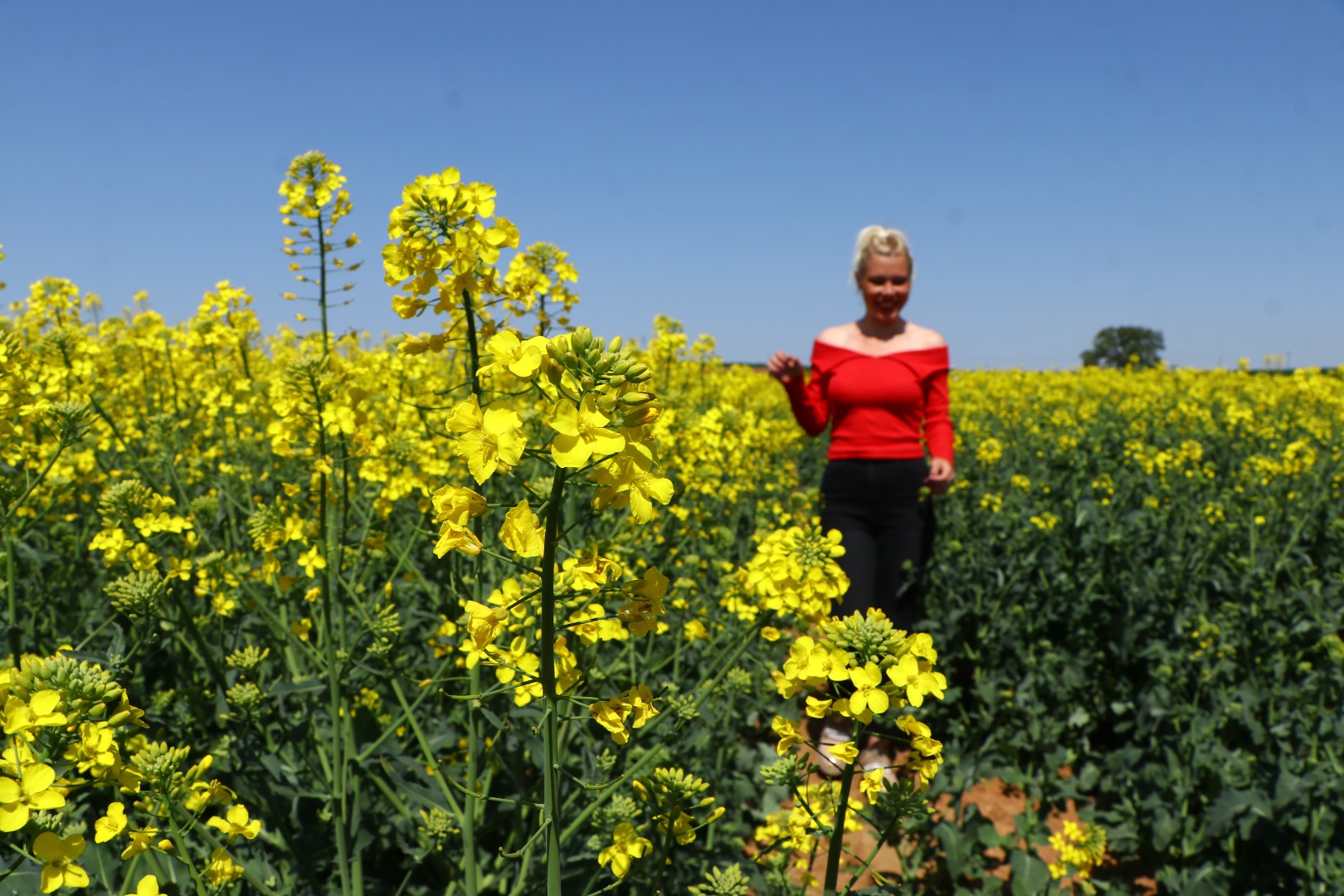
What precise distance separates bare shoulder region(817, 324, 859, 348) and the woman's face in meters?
0.19

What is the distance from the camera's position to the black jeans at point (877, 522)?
446 centimetres

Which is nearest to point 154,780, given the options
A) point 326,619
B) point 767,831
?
point 326,619

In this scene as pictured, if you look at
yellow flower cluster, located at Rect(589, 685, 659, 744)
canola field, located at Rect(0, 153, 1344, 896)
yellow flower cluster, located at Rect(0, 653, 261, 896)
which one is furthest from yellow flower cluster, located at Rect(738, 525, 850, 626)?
yellow flower cluster, located at Rect(0, 653, 261, 896)

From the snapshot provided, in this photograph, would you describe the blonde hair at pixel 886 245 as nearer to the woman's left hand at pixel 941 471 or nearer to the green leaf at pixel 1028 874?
the woman's left hand at pixel 941 471

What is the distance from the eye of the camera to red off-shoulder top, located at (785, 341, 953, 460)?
448cm

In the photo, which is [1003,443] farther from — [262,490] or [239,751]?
[239,751]

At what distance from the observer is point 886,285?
443cm

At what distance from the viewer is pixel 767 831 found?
2.78 meters

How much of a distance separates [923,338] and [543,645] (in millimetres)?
3804

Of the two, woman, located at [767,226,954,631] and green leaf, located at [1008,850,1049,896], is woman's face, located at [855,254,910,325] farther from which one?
green leaf, located at [1008,850,1049,896]

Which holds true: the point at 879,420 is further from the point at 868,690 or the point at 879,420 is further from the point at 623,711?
the point at 623,711

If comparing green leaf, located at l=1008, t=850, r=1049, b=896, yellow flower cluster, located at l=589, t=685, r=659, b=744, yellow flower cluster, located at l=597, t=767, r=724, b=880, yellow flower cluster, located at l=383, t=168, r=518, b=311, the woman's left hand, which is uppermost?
yellow flower cluster, located at l=383, t=168, r=518, b=311

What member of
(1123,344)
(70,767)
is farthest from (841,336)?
(1123,344)

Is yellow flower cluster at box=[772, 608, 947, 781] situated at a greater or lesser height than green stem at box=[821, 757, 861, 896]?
greater
